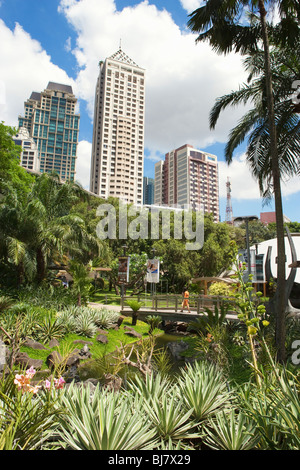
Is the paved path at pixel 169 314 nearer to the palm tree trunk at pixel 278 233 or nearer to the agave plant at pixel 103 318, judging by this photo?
the agave plant at pixel 103 318

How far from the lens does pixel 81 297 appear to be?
1714 cm

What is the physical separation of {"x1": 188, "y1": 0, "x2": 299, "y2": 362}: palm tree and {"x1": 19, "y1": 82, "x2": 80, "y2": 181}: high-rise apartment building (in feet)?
469

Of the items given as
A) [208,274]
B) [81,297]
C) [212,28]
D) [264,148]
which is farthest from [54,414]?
[208,274]

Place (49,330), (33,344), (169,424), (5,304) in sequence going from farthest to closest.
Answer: (5,304) → (49,330) → (33,344) → (169,424)

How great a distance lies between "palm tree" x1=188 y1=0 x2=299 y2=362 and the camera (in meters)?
7.42

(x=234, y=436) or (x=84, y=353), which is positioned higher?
(x=234, y=436)

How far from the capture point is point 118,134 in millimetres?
110500

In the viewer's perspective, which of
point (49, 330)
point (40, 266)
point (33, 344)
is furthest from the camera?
point (40, 266)

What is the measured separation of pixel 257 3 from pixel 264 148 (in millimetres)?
3994

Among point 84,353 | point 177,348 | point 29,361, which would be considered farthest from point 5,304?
point 177,348

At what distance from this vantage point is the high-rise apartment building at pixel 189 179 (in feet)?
422

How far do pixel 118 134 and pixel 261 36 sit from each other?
352ft

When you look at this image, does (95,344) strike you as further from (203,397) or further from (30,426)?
(30,426)
